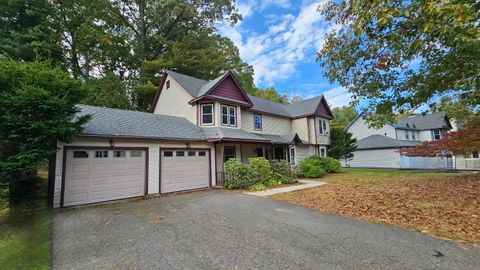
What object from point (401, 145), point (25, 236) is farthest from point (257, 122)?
point (401, 145)

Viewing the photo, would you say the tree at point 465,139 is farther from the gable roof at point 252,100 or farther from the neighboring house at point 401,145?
the gable roof at point 252,100

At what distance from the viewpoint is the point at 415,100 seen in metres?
7.60

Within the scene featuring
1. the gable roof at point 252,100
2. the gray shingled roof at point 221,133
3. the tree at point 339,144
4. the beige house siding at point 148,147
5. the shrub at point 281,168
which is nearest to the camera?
the beige house siding at point 148,147

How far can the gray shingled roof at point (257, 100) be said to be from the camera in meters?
15.0

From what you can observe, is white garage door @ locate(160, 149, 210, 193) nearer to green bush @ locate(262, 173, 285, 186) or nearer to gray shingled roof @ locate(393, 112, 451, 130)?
green bush @ locate(262, 173, 285, 186)

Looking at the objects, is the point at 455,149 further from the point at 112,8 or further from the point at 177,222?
the point at 112,8

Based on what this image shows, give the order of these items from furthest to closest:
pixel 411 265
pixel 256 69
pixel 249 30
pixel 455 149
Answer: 1. pixel 256 69
2. pixel 249 30
3. pixel 455 149
4. pixel 411 265

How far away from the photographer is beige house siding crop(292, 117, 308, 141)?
2050 centimetres

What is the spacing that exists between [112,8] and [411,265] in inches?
1184

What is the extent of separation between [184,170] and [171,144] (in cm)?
155

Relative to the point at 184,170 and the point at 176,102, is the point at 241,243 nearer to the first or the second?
the point at 184,170

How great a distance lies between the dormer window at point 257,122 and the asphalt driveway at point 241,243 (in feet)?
35.9

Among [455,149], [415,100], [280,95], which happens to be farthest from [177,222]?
[280,95]

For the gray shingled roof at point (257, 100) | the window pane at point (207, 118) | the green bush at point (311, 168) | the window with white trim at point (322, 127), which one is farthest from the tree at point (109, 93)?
the window with white trim at point (322, 127)
